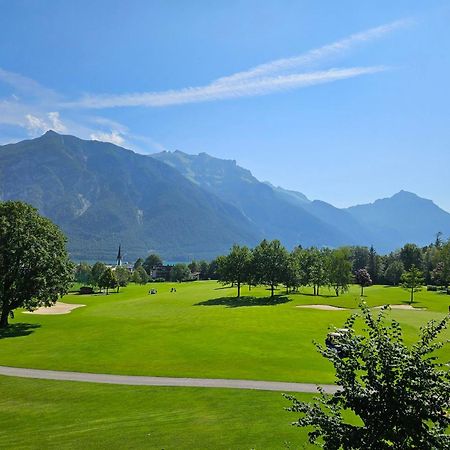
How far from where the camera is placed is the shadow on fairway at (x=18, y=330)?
2339 inches

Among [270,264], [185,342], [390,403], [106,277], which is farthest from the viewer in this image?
[106,277]

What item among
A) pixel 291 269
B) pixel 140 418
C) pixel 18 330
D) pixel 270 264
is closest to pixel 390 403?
pixel 140 418

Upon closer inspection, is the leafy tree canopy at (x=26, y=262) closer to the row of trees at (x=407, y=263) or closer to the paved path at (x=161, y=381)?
the paved path at (x=161, y=381)

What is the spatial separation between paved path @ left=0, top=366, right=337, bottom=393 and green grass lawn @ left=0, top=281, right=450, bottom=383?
1397mm

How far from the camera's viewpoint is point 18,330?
209 ft

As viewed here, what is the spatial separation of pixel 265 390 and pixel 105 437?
12397 millimetres

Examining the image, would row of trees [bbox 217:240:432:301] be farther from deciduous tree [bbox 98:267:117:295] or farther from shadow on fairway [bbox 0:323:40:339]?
shadow on fairway [bbox 0:323:40:339]

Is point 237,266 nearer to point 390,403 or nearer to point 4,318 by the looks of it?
point 4,318

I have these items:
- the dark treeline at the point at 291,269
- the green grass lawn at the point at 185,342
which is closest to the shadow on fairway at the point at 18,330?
the green grass lawn at the point at 185,342

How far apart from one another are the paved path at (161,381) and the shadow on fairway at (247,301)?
55.2 meters

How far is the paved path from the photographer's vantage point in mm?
33406

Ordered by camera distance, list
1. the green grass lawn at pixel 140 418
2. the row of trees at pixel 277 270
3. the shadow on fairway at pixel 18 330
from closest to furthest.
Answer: the green grass lawn at pixel 140 418, the shadow on fairway at pixel 18 330, the row of trees at pixel 277 270

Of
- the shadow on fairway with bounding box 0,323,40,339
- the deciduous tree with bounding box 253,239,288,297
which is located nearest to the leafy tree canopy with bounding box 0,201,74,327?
the shadow on fairway with bounding box 0,323,40,339

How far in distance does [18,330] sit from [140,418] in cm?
4355
